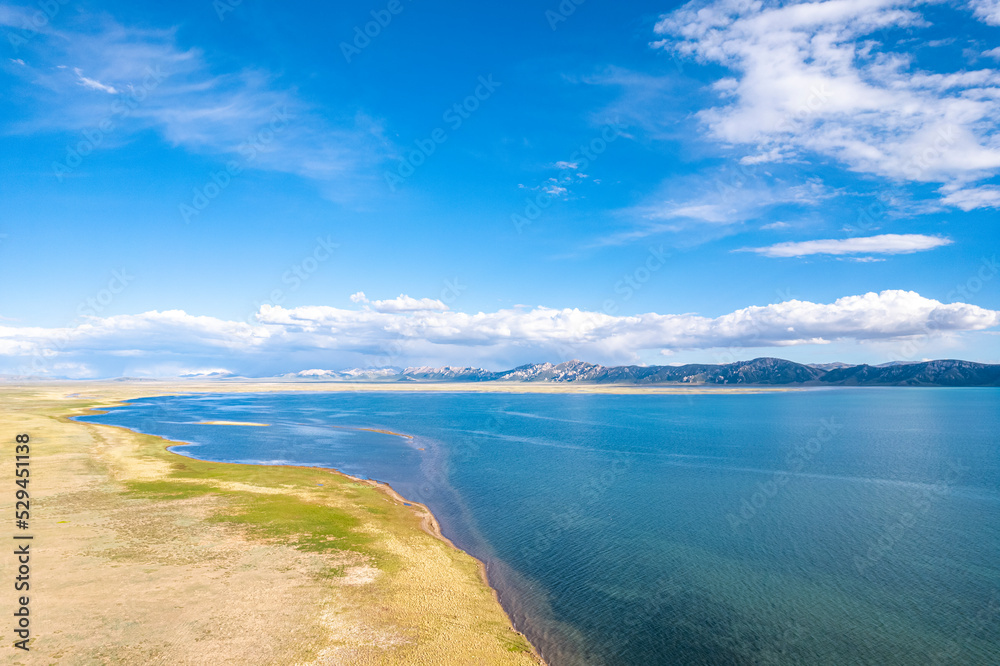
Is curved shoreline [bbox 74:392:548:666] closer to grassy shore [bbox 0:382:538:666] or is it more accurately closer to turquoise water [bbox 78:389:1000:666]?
grassy shore [bbox 0:382:538:666]

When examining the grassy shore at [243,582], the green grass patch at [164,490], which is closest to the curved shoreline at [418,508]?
the grassy shore at [243,582]

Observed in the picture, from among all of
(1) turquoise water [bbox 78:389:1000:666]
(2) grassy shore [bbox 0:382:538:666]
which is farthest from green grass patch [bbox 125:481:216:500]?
(1) turquoise water [bbox 78:389:1000:666]

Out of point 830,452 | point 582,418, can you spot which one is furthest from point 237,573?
point 582,418

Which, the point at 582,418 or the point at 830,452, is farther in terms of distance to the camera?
the point at 582,418

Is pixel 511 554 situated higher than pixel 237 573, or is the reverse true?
pixel 237 573

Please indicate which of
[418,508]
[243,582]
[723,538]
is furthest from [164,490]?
[723,538]

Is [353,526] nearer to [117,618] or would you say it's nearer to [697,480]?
[117,618]
